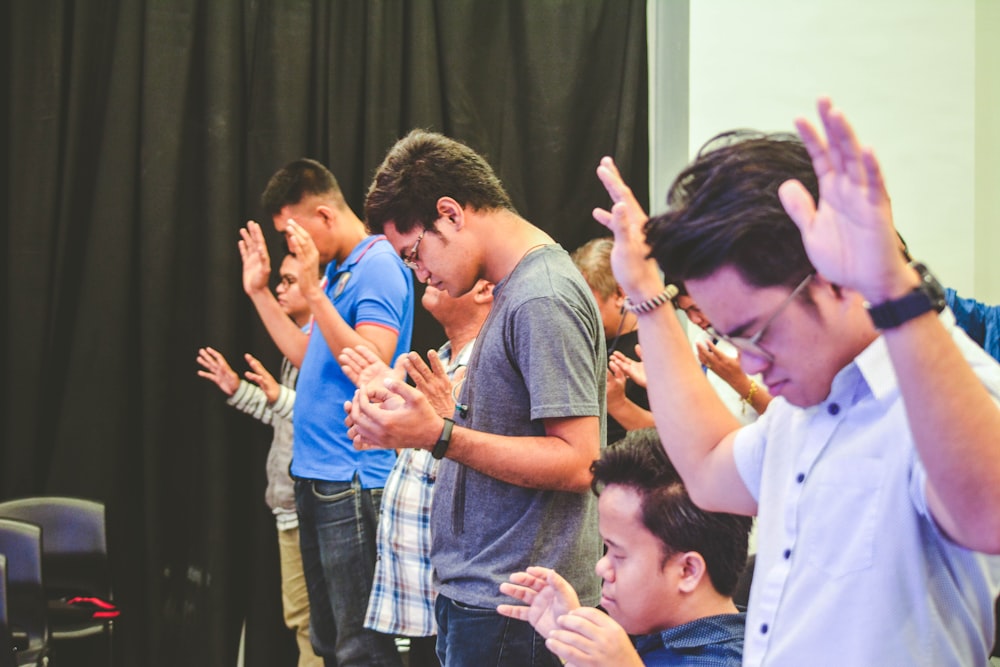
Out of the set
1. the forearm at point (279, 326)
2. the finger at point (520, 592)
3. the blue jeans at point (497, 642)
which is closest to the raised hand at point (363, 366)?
the blue jeans at point (497, 642)

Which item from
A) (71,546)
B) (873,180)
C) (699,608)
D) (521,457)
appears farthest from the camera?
(71,546)

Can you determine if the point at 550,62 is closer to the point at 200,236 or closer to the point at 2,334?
the point at 200,236

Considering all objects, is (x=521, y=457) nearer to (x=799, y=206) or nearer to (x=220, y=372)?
(x=799, y=206)

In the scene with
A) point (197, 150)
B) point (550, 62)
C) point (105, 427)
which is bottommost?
point (105, 427)

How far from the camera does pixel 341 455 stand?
9.16 feet

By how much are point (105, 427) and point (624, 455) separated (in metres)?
2.54

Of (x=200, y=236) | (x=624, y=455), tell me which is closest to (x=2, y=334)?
(x=200, y=236)

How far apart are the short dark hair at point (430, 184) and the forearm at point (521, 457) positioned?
1.47 feet

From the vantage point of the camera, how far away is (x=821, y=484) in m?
1.03

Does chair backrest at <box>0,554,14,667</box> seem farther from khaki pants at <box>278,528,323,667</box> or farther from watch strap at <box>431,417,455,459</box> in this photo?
watch strap at <box>431,417,455,459</box>

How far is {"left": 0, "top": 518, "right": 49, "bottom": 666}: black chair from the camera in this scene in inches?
108

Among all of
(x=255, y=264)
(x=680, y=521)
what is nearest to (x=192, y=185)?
(x=255, y=264)

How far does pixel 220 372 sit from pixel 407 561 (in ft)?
4.79

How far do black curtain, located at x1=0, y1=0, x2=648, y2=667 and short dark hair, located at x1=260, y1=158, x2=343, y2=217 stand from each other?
20.0 inches
